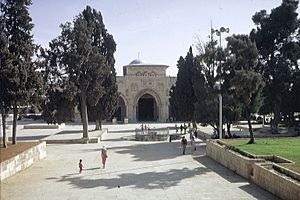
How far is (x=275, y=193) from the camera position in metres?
11.9

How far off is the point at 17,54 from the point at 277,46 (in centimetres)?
2281

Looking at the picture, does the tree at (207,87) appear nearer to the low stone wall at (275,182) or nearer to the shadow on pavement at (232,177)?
the shadow on pavement at (232,177)

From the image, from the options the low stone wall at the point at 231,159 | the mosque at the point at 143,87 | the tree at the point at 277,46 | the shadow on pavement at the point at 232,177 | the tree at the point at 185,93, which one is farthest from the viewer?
the mosque at the point at 143,87

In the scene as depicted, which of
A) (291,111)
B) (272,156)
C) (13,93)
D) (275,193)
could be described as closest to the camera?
(275,193)

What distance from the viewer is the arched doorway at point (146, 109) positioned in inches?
2434

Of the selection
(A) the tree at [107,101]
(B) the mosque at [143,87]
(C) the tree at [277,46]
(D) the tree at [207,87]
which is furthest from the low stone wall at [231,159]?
(B) the mosque at [143,87]

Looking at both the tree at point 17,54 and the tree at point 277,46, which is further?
the tree at point 277,46

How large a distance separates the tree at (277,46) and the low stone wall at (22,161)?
1964 cm

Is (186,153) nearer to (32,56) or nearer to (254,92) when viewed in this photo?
(254,92)

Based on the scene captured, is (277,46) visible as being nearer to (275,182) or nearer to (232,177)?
(232,177)

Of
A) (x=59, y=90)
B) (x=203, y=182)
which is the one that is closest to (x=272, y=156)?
(x=203, y=182)

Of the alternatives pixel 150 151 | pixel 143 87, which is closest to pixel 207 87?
pixel 150 151

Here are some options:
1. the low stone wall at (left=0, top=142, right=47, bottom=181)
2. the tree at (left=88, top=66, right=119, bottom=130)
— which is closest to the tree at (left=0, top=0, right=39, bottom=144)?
the low stone wall at (left=0, top=142, right=47, bottom=181)

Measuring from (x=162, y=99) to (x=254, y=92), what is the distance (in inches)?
1449
